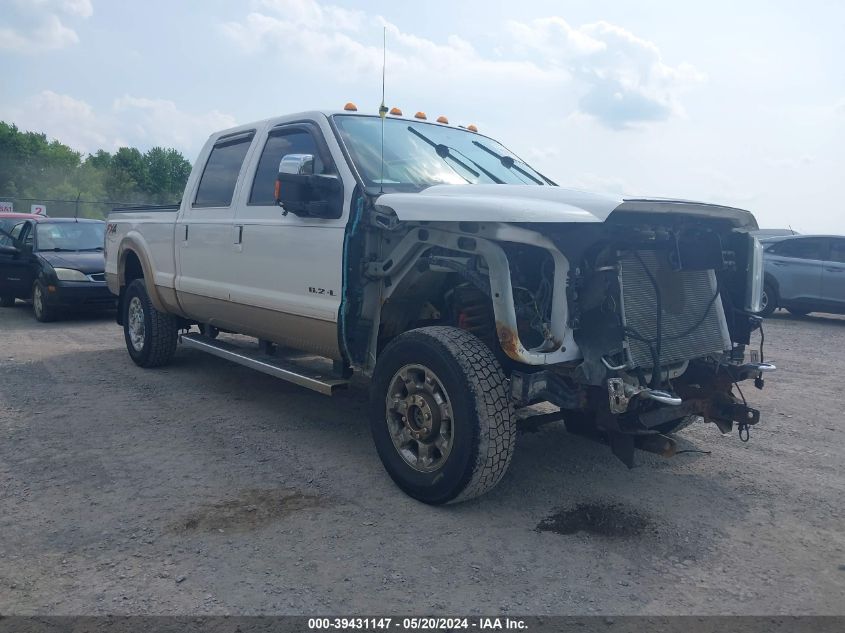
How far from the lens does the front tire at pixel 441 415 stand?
3.62 m

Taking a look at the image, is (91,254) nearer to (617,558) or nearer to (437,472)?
(437,472)

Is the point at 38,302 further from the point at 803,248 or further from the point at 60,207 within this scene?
the point at 60,207

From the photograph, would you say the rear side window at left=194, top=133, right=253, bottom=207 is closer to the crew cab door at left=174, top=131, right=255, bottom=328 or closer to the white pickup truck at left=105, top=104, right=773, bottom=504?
the crew cab door at left=174, top=131, right=255, bottom=328

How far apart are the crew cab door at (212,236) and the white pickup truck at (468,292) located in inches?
2.1

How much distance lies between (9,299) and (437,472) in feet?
37.0

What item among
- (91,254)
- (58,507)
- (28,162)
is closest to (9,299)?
(91,254)

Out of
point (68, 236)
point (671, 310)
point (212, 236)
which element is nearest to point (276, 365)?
point (212, 236)

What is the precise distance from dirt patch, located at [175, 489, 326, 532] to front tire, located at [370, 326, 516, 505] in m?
0.54

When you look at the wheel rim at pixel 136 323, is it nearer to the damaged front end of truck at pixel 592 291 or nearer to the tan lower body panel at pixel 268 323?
the tan lower body panel at pixel 268 323

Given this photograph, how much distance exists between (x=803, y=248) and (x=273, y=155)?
11225 millimetres

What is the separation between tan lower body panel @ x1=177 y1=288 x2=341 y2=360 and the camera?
15.4 feet

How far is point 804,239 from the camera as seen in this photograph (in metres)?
13.2

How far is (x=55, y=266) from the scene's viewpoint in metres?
10.6

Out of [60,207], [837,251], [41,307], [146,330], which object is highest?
[60,207]
